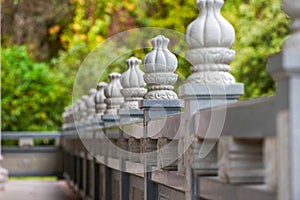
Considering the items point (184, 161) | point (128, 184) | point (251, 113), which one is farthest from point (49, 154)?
point (251, 113)

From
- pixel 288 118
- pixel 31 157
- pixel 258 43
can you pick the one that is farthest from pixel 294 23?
pixel 258 43

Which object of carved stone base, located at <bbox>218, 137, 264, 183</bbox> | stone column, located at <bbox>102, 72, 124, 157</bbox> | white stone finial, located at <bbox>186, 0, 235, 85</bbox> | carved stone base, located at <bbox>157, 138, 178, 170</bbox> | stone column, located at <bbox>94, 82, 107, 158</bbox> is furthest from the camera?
stone column, located at <bbox>94, 82, 107, 158</bbox>

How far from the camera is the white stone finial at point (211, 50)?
14.2 feet

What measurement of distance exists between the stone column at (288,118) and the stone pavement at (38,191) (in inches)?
495

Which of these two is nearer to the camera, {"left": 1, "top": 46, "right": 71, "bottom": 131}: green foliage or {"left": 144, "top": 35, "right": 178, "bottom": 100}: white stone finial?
{"left": 144, "top": 35, "right": 178, "bottom": 100}: white stone finial

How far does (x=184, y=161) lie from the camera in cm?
480

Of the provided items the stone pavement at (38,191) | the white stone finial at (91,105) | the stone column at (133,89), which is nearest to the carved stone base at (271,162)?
the stone column at (133,89)

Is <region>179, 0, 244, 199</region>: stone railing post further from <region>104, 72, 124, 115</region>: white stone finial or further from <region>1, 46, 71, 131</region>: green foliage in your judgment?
<region>1, 46, 71, 131</region>: green foliage

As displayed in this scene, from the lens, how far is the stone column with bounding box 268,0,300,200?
111 inches

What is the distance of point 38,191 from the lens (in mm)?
17625

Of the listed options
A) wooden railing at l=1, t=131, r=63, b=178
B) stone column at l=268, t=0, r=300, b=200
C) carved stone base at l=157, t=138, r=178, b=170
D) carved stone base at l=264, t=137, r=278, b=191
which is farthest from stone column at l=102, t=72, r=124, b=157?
wooden railing at l=1, t=131, r=63, b=178

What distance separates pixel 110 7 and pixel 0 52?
16.7 feet

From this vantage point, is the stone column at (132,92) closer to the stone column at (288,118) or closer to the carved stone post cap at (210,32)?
the carved stone post cap at (210,32)

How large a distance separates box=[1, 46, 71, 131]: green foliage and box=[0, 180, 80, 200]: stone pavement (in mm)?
6346
